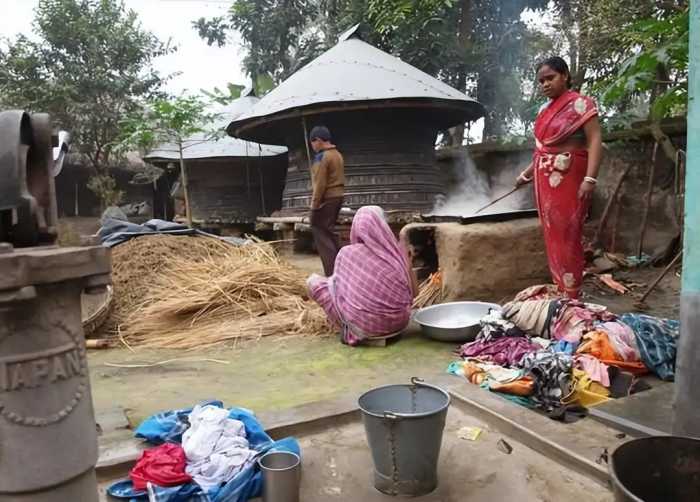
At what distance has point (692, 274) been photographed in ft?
6.95

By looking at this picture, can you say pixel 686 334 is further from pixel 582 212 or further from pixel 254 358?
pixel 254 358

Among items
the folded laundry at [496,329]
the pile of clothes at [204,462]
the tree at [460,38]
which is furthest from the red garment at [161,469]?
the tree at [460,38]

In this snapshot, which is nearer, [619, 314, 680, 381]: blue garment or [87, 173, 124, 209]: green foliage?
[619, 314, 680, 381]: blue garment

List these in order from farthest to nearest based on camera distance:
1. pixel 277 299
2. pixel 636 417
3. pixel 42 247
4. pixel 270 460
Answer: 1. pixel 277 299
2. pixel 636 417
3. pixel 270 460
4. pixel 42 247

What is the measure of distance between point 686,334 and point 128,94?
16.8 metres

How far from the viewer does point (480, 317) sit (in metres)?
4.35

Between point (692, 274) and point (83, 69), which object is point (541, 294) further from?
point (83, 69)

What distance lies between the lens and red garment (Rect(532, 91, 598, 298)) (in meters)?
3.95

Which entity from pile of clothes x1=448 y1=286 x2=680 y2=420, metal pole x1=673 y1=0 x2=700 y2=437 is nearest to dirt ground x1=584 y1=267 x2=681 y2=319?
pile of clothes x1=448 y1=286 x2=680 y2=420

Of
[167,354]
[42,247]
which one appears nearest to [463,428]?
[42,247]

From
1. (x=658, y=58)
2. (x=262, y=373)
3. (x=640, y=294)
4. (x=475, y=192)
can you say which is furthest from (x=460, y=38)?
(x=262, y=373)

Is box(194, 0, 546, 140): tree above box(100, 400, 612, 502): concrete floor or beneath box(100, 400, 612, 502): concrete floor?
above

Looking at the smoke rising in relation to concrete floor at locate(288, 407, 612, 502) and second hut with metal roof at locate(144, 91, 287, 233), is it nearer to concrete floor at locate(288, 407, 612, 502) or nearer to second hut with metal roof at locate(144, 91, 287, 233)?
second hut with metal roof at locate(144, 91, 287, 233)

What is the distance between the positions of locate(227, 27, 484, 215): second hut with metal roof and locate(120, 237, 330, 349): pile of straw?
324cm
